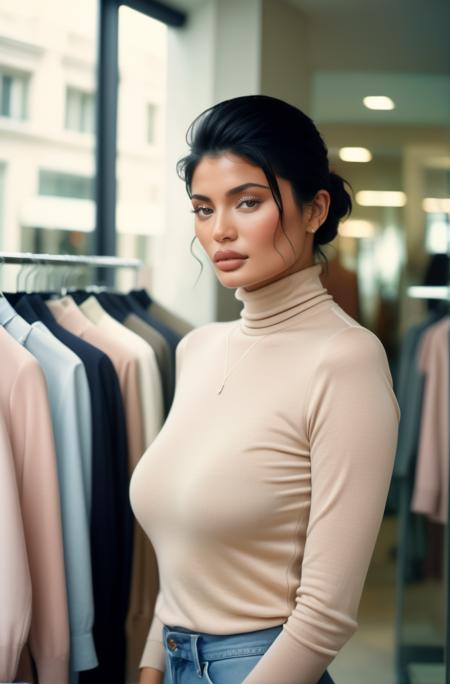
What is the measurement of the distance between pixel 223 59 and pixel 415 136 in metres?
0.63

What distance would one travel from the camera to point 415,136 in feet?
8.90

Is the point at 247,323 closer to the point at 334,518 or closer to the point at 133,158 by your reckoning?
the point at 334,518

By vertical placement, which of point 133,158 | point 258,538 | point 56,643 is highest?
point 133,158

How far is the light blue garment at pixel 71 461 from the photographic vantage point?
5.54ft

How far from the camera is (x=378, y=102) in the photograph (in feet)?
8.80

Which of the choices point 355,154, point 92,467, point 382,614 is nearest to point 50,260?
point 92,467

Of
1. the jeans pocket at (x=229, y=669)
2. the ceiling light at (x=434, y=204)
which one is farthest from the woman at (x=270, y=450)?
the ceiling light at (x=434, y=204)

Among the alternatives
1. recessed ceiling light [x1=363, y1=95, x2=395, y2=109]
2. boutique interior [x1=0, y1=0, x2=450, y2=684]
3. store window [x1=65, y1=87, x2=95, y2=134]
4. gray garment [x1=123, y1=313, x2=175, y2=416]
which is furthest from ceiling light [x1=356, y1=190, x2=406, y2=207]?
store window [x1=65, y1=87, x2=95, y2=134]

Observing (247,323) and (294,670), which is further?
(247,323)

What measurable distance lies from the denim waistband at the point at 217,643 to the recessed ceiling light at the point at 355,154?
165cm

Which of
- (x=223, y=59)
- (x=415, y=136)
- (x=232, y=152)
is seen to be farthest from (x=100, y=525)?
(x=415, y=136)

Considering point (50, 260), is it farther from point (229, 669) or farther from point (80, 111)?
point (80, 111)

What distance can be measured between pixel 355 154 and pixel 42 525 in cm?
155

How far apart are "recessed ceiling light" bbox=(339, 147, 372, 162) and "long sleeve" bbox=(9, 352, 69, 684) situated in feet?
4.58
